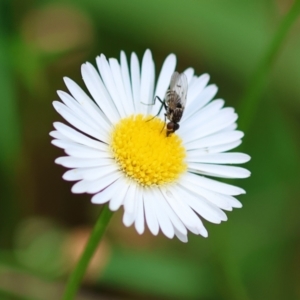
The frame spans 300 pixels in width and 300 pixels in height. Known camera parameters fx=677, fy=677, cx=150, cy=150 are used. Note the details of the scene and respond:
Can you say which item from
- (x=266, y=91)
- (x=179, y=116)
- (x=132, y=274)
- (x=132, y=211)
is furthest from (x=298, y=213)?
(x=132, y=211)

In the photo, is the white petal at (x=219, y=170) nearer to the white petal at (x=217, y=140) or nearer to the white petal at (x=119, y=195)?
the white petal at (x=217, y=140)

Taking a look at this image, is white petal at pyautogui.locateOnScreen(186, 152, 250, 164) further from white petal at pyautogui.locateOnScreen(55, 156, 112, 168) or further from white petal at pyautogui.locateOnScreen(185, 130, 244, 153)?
white petal at pyautogui.locateOnScreen(55, 156, 112, 168)

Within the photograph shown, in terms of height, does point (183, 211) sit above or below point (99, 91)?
below

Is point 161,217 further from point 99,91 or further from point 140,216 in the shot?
point 99,91

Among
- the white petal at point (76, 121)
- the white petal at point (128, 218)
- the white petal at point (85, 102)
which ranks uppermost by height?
the white petal at point (85, 102)

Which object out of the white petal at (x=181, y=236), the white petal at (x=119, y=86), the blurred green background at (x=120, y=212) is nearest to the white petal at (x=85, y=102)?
the white petal at (x=119, y=86)

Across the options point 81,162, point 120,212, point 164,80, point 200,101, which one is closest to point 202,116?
point 200,101

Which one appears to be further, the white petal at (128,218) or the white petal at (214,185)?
the white petal at (214,185)
